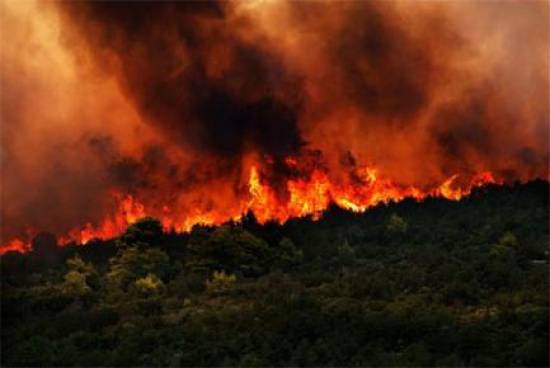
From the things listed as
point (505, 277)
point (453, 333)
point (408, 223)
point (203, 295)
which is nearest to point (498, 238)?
point (408, 223)

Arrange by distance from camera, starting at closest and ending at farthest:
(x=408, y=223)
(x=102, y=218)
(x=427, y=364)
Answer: (x=427, y=364)
(x=408, y=223)
(x=102, y=218)

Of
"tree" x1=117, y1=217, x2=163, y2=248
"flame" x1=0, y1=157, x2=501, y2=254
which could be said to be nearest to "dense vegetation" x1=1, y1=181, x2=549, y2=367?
"tree" x1=117, y1=217, x2=163, y2=248

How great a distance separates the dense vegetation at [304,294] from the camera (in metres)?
26.9

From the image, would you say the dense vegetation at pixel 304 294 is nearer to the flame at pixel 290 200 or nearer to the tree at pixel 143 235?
the tree at pixel 143 235

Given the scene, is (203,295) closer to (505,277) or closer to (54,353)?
(54,353)

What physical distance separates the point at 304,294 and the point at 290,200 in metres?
27.8

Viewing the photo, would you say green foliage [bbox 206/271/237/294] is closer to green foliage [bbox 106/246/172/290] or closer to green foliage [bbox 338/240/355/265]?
green foliage [bbox 106/246/172/290]

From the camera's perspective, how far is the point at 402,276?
35.8 metres

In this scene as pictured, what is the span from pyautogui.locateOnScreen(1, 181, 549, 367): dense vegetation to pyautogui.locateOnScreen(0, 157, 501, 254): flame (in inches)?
171

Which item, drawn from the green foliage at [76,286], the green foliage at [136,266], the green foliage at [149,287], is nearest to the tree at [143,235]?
the green foliage at [136,266]

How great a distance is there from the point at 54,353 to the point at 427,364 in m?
13.1

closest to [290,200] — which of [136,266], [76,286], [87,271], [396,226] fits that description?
[396,226]

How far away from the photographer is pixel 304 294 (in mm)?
33500

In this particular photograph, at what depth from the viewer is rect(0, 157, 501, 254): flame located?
198 feet
